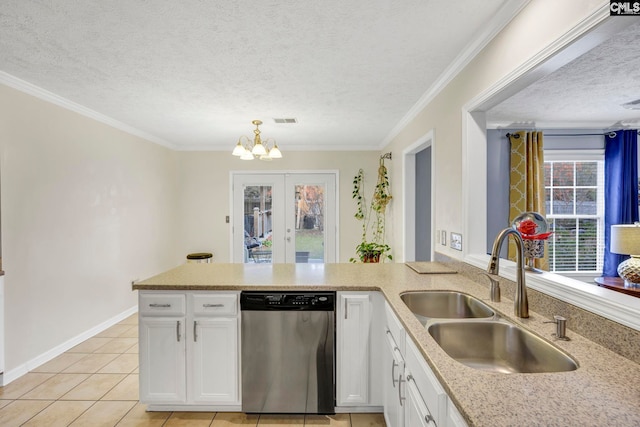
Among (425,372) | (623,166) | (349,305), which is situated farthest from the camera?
(623,166)

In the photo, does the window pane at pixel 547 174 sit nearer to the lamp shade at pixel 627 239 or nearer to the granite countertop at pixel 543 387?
the lamp shade at pixel 627 239

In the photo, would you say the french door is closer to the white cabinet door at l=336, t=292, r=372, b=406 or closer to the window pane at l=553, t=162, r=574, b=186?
the window pane at l=553, t=162, r=574, b=186

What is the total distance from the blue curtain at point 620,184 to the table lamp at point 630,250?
1026 mm

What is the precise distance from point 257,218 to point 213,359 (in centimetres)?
360

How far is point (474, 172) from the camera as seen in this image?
217 cm

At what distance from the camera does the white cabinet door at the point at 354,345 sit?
83.8 inches

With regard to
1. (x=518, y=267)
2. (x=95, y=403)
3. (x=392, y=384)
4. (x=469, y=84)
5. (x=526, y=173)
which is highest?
(x=469, y=84)

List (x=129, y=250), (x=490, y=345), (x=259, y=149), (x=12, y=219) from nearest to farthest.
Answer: (x=490, y=345) → (x=12, y=219) → (x=259, y=149) → (x=129, y=250)

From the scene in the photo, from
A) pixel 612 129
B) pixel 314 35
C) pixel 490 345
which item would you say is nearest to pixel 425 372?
pixel 490 345

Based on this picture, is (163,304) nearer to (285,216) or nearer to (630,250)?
(285,216)

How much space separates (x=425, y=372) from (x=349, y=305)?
0.95 metres

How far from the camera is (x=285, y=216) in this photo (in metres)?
5.60

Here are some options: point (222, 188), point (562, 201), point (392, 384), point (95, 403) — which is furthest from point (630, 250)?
point (222, 188)

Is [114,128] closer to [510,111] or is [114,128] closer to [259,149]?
[259,149]
